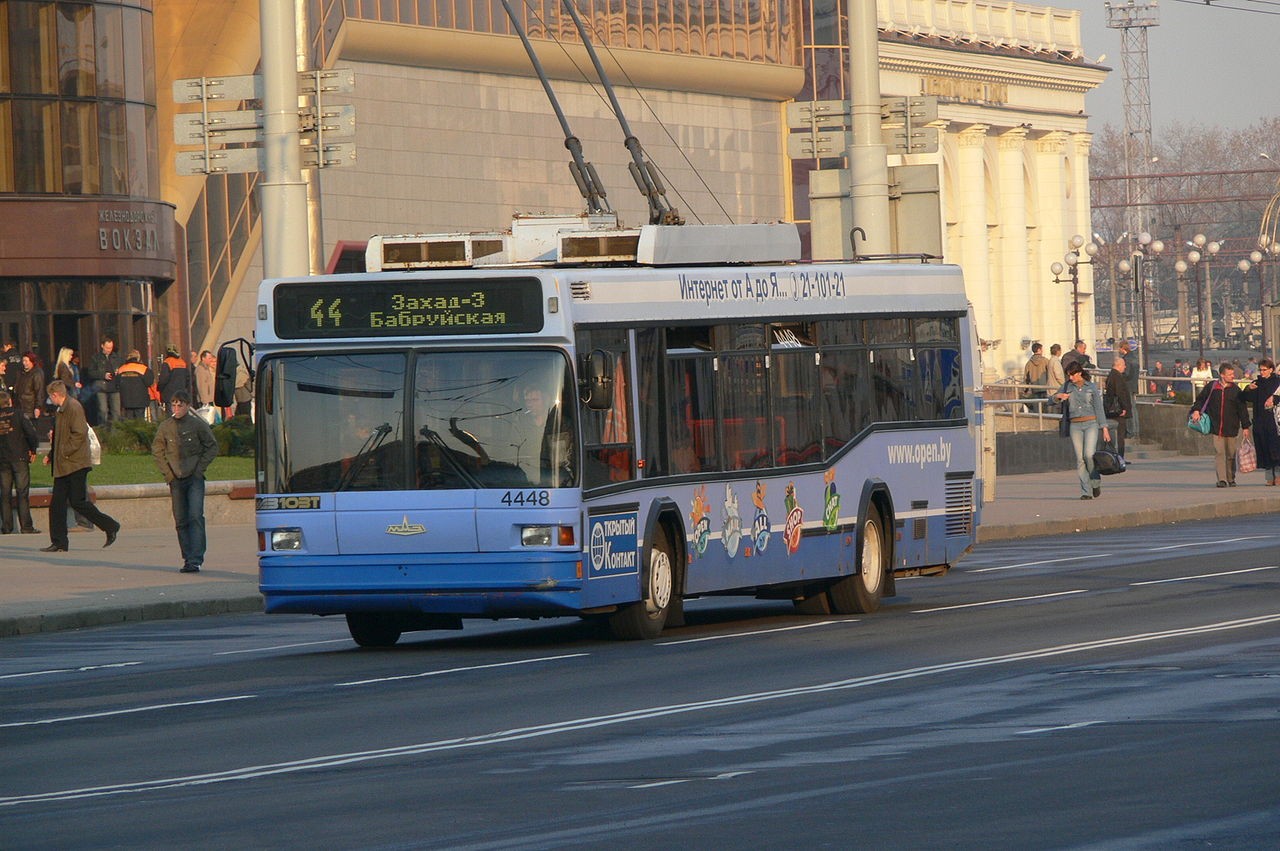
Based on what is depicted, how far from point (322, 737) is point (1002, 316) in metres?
91.8

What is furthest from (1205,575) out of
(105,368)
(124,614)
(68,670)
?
(105,368)

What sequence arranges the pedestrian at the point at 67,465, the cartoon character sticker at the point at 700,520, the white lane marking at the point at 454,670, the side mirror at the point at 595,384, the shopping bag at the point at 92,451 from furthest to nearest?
1. the shopping bag at the point at 92,451
2. the pedestrian at the point at 67,465
3. the cartoon character sticker at the point at 700,520
4. the side mirror at the point at 595,384
5. the white lane marking at the point at 454,670

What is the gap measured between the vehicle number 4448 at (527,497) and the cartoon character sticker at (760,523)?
224 centimetres

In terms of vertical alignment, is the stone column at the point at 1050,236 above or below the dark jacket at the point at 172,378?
above

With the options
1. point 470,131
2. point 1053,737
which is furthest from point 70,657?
point 470,131

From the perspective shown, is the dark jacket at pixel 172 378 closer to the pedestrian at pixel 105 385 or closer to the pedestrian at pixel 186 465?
the pedestrian at pixel 105 385

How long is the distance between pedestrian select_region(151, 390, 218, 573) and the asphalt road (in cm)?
513

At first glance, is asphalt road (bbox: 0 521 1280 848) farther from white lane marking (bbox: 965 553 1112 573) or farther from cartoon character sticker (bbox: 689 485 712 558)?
white lane marking (bbox: 965 553 1112 573)

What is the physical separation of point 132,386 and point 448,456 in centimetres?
2625

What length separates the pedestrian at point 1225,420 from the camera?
37.2 meters

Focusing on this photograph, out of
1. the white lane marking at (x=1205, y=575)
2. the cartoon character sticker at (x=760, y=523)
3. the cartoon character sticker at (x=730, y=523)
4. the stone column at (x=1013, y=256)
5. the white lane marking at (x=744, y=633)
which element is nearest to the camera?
the white lane marking at (x=744, y=633)

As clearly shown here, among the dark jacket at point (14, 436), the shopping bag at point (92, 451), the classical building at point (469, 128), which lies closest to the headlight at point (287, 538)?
the shopping bag at point (92, 451)

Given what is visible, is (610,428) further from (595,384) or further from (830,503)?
(830,503)

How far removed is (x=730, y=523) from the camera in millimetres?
17391
